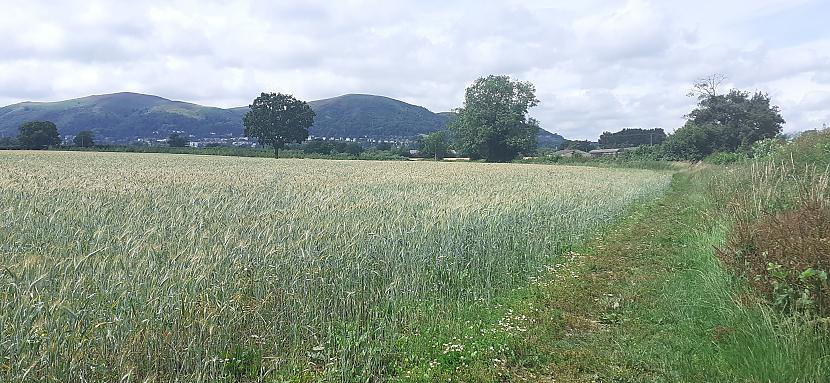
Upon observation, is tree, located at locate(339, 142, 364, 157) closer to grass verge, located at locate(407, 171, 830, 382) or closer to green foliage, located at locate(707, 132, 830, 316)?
grass verge, located at locate(407, 171, 830, 382)

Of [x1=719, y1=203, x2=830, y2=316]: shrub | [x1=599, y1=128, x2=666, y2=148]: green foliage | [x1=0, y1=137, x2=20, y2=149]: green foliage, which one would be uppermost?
[x1=599, y1=128, x2=666, y2=148]: green foliage

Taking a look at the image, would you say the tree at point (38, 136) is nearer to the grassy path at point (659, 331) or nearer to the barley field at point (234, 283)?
the barley field at point (234, 283)

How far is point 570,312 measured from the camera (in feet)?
23.4

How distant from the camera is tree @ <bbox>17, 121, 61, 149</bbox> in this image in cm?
8375

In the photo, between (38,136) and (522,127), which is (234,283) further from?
(38,136)

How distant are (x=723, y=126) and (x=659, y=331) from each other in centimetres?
7974

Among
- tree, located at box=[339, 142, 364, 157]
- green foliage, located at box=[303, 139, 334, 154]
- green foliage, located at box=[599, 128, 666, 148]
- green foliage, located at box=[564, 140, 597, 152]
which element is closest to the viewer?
tree, located at box=[339, 142, 364, 157]

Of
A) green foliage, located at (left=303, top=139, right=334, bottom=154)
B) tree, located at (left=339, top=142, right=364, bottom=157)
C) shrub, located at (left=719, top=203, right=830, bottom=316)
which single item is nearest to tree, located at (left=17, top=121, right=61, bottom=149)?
green foliage, located at (left=303, top=139, right=334, bottom=154)

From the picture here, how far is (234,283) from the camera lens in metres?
5.83

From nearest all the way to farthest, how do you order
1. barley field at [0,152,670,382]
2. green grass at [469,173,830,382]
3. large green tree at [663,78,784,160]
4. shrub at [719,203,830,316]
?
barley field at [0,152,670,382], green grass at [469,173,830,382], shrub at [719,203,830,316], large green tree at [663,78,784,160]

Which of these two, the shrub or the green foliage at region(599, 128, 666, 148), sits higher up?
the green foliage at region(599, 128, 666, 148)

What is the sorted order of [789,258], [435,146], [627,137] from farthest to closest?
[627,137] → [435,146] → [789,258]

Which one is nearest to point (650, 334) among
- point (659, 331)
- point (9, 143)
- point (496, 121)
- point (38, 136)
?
point (659, 331)

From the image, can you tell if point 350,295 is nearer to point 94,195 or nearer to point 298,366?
point 298,366
